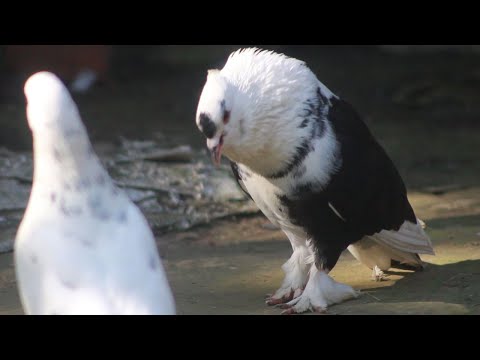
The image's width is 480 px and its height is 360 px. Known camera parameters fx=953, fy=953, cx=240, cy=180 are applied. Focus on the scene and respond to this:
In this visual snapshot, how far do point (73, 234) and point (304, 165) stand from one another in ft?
6.57

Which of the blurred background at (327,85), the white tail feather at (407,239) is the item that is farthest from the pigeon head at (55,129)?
the blurred background at (327,85)

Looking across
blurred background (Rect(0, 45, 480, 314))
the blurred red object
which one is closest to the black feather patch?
blurred background (Rect(0, 45, 480, 314))

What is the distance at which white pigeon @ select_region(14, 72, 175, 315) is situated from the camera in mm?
3791

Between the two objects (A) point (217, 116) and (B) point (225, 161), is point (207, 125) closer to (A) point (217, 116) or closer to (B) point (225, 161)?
(A) point (217, 116)

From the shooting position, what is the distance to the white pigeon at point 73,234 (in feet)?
12.4

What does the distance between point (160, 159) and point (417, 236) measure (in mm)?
3543

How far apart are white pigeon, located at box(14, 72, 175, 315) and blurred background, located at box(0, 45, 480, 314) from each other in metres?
2.01

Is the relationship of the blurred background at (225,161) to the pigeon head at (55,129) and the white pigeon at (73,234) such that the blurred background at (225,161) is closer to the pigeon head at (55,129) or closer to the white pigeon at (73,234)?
the white pigeon at (73,234)

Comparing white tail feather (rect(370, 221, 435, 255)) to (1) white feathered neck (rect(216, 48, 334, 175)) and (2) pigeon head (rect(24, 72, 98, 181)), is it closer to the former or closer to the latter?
(1) white feathered neck (rect(216, 48, 334, 175))

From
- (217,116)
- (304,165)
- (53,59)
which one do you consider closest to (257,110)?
(217,116)

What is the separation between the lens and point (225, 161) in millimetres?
9141

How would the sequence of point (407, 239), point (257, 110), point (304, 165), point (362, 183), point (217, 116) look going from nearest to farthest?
point (217, 116) → point (257, 110) → point (304, 165) → point (362, 183) → point (407, 239)

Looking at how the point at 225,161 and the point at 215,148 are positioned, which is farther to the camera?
the point at 225,161
